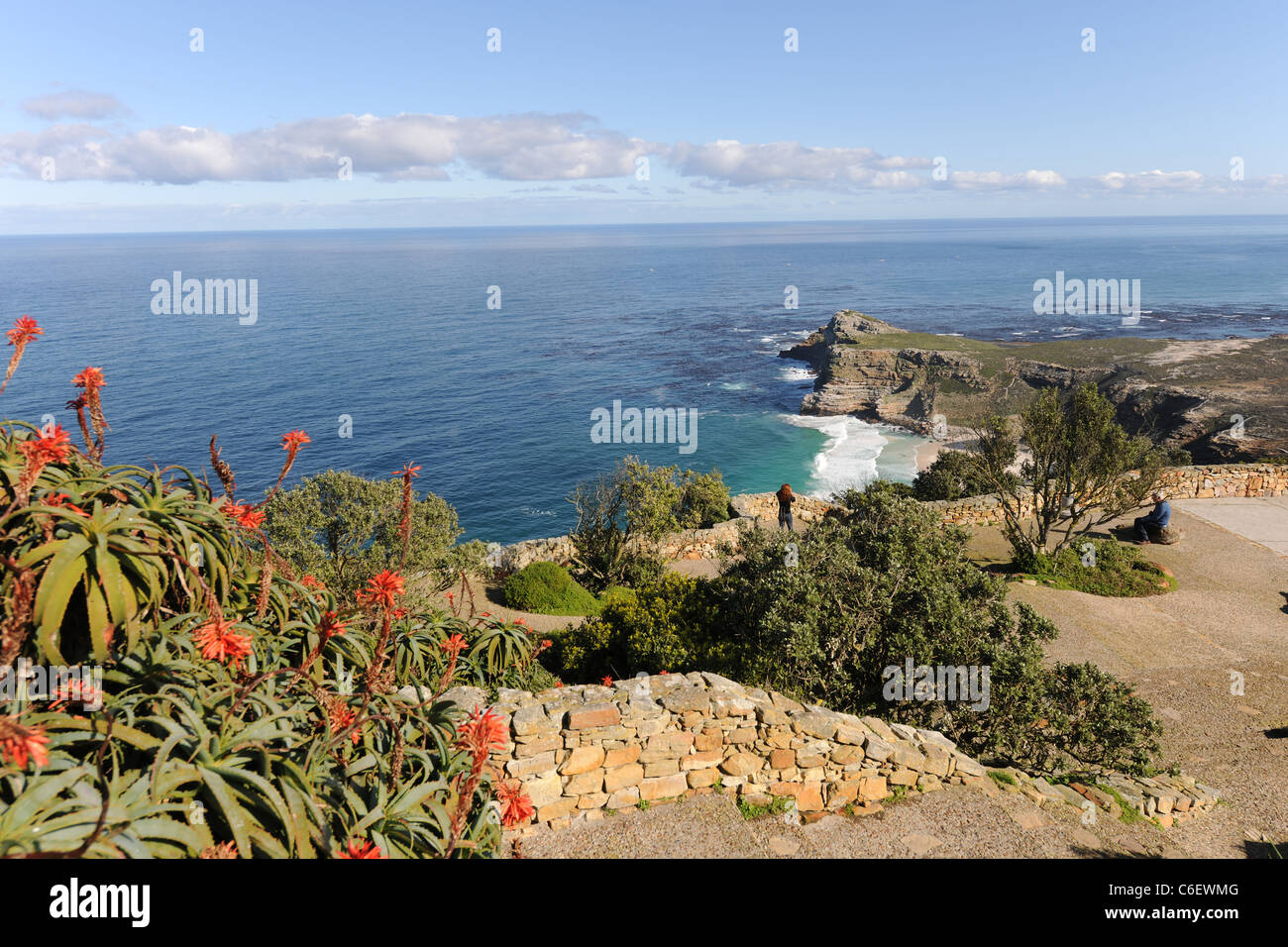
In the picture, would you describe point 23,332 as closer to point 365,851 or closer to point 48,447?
point 48,447

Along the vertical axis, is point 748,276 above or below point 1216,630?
above

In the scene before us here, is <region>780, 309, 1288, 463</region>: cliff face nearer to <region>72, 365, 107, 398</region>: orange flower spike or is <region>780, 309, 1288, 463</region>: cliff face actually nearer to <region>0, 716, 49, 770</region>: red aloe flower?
<region>72, 365, 107, 398</region>: orange flower spike

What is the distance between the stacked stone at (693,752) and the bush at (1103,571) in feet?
37.3

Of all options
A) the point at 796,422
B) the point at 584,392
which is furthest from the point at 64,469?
the point at 584,392

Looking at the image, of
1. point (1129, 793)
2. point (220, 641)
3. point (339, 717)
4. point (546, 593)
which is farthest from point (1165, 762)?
point (546, 593)

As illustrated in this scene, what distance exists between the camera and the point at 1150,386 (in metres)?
49.7

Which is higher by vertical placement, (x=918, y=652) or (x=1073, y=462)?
(x=1073, y=462)

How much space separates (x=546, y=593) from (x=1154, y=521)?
17.7 meters

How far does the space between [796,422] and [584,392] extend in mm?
20601

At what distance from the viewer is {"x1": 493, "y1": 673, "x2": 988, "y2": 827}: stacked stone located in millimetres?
7574

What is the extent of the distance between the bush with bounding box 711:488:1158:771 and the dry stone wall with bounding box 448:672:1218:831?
113 centimetres

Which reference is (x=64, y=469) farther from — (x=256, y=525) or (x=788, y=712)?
(x=788, y=712)

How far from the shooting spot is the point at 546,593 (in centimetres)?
1877

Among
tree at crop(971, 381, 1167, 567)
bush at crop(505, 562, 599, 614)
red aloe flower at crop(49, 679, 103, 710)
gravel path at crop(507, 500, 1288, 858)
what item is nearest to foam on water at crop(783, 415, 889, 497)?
tree at crop(971, 381, 1167, 567)
